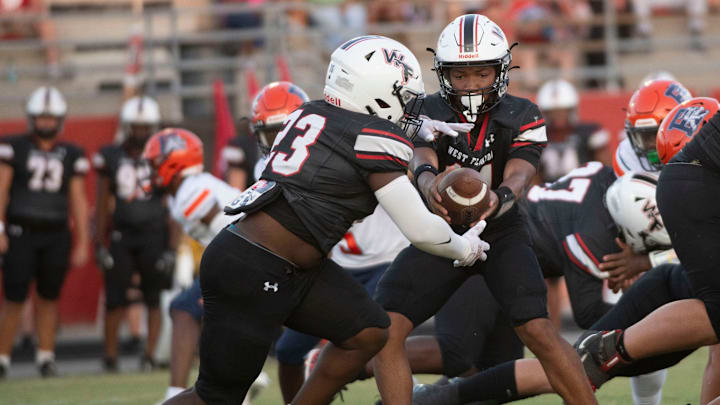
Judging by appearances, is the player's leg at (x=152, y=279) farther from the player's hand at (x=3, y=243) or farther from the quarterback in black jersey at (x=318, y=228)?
the quarterback in black jersey at (x=318, y=228)

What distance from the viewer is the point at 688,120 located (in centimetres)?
498

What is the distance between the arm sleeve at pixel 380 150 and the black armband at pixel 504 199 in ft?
1.70

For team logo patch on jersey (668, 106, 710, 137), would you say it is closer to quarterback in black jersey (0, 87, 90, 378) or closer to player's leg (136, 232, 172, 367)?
player's leg (136, 232, 172, 367)

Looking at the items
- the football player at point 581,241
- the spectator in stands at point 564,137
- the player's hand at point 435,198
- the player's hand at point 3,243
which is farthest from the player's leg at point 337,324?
the spectator in stands at point 564,137

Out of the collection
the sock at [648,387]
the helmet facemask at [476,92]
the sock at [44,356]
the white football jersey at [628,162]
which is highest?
the helmet facemask at [476,92]

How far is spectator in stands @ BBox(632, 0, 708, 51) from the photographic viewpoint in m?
13.5

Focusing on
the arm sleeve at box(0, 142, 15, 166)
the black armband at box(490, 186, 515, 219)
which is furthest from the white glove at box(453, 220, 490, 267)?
the arm sleeve at box(0, 142, 15, 166)

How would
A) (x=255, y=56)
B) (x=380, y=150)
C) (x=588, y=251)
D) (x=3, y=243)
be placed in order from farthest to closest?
(x=255, y=56)
(x=3, y=243)
(x=588, y=251)
(x=380, y=150)

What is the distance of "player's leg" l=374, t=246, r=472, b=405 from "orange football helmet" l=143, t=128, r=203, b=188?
1.80 metres

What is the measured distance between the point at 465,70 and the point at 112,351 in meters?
5.50

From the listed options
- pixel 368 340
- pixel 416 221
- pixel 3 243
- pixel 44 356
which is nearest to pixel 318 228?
pixel 416 221

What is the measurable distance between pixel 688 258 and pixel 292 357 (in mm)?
2068

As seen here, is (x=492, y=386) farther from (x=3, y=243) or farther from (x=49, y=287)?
(x=49, y=287)

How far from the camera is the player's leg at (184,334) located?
19.2ft
